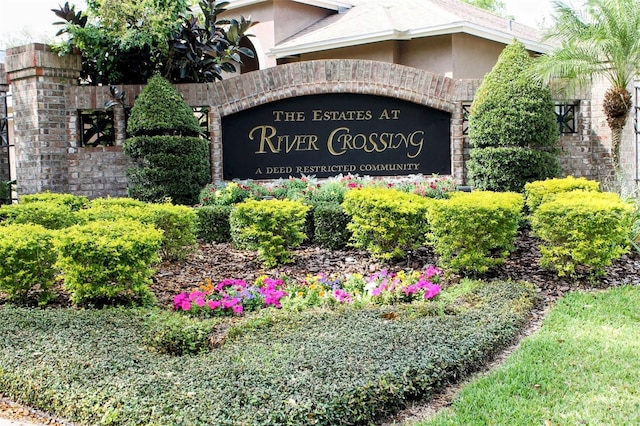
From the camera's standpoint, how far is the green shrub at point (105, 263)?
6.40m

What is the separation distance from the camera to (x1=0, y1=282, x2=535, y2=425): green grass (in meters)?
4.02

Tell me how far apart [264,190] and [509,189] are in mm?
3910

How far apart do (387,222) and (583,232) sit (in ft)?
7.14

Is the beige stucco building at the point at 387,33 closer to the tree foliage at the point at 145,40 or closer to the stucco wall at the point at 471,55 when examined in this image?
the stucco wall at the point at 471,55

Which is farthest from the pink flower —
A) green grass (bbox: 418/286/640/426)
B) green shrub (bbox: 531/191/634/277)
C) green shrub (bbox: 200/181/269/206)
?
green shrub (bbox: 200/181/269/206)

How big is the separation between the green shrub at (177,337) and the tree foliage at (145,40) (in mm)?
7580

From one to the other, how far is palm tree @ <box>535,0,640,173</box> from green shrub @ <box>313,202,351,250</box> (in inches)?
176

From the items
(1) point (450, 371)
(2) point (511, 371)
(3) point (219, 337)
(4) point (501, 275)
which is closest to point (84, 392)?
(3) point (219, 337)

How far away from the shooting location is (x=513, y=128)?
10758 millimetres

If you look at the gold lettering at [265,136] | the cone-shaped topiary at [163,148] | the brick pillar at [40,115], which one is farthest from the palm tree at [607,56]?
the brick pillar at [40,115]

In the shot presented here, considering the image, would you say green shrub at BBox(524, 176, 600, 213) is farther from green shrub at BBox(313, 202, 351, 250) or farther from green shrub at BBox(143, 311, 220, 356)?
green shrub at BBox(143, 311, 220, 356)

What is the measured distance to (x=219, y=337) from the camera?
5.69m

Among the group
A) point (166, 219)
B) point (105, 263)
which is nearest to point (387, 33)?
point (166, 219)

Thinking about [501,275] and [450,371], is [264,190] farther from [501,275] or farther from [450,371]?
[450,371]
